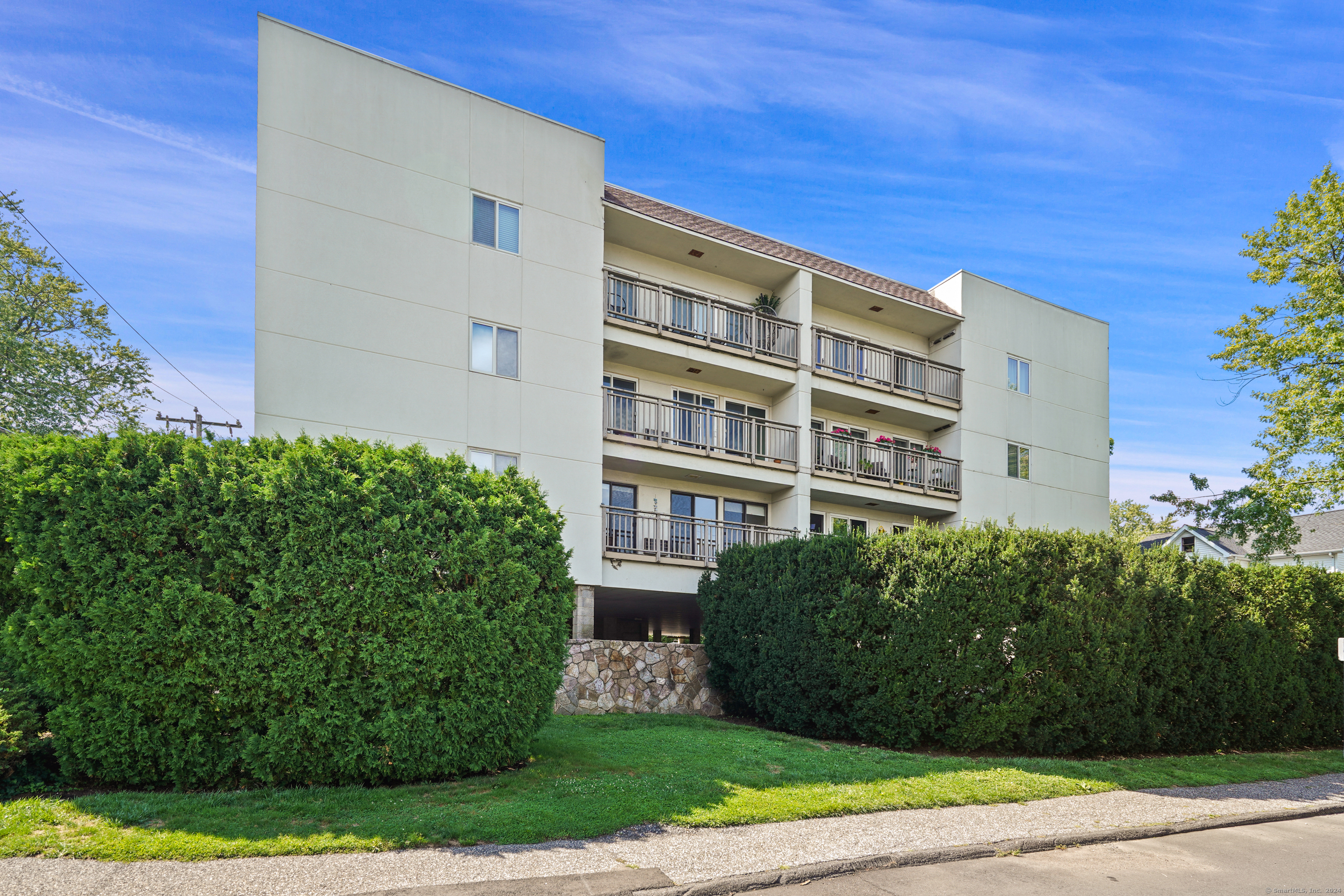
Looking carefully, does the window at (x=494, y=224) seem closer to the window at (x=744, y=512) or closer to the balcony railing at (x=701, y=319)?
the balcony railing at (x=701, y=319)

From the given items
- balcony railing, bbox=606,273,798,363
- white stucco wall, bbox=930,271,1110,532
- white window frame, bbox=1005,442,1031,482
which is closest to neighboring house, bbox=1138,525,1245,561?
white stucco wall, bbox=930,271,1110,532

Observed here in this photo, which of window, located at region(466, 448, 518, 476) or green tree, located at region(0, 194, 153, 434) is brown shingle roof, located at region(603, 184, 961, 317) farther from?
green tree, located at region(0, 194, 153, 434)

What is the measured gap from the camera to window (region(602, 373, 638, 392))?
2042 centimetres

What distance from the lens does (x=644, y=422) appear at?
1961 cm

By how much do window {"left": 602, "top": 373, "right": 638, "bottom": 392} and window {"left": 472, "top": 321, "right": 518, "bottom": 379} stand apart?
3.26m

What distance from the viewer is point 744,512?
21969mm

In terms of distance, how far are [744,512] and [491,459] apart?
306 inches

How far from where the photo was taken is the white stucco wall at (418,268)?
15344mm

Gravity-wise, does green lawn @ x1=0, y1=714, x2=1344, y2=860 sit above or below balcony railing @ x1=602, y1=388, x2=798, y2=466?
below

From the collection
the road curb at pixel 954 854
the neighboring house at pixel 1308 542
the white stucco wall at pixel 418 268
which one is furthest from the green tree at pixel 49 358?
the neighboring house at pixel 1308 542

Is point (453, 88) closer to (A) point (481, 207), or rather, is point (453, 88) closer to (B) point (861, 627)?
(A) point (481, 207)

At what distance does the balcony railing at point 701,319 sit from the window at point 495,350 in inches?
109

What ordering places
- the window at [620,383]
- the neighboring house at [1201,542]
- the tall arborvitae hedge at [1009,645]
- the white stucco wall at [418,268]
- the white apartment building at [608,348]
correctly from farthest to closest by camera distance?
the neighboring house at [1201,542], the window at [620,383], the white apartment building at [608,348], the white stucco wall at [418,268], the tall arborvitae hedge at [1009,645]

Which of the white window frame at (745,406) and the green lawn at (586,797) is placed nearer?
the green lawn at (586,797)
